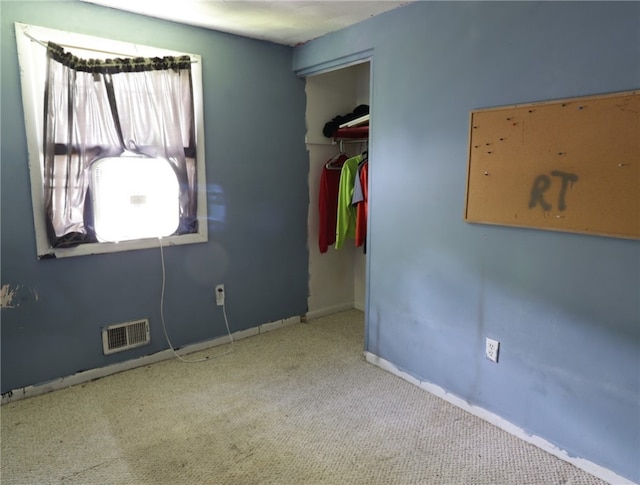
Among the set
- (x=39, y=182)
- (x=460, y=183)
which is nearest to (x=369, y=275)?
(x=460, y=183)

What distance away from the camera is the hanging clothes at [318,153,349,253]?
3479 millimetres

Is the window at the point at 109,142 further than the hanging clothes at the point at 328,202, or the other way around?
the hanging clothes at the point at 328,202

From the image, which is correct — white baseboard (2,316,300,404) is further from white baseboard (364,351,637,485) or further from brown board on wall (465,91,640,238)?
brown board on wall (465,91,640,238)

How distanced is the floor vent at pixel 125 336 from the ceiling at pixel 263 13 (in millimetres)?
1967

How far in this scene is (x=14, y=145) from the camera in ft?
7.15

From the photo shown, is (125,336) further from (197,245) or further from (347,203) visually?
(347,203)

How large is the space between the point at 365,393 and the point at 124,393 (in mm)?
1458

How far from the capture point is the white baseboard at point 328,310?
3674 mm

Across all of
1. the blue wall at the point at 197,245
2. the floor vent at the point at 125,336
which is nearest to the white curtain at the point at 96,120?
the blue wall at the point at 197,245

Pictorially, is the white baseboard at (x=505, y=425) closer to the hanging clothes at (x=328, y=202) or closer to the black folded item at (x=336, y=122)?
the hanging clothes at (x=328, y=202)

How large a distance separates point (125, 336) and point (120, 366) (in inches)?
7.8

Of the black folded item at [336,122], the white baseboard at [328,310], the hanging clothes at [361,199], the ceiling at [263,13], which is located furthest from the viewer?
the white baseboard at [328,310]

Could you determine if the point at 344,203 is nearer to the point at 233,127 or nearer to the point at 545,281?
the point at 233,127

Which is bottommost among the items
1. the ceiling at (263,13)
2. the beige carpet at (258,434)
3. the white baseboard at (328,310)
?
the beige carpet at (258,434)
